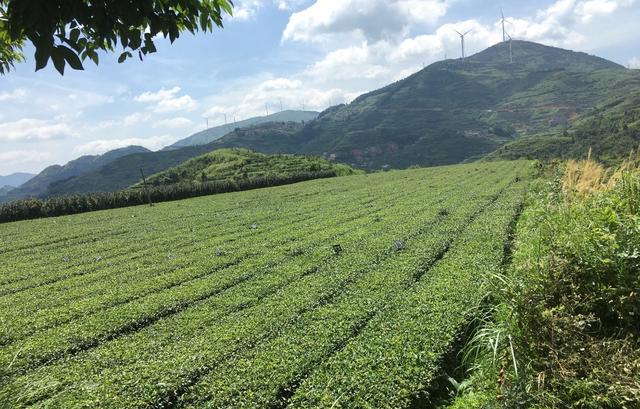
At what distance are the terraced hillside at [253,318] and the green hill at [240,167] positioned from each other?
79378mm

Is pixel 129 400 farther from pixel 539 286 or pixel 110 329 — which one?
pixel 539 286

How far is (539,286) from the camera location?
5934 millimetres

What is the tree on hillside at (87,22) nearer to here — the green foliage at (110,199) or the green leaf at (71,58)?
the green leaf at (71,58)

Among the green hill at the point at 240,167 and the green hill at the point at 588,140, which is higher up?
the green hill at the point at 240,167

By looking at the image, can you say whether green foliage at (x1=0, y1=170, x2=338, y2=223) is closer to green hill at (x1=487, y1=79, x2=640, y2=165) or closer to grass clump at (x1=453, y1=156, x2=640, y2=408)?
grass clump at (x1=453, y1=156, x2=640, y2=408)

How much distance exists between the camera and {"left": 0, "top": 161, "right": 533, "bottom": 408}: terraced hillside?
616 cm

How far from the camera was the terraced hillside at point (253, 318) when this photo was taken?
616 centimetres

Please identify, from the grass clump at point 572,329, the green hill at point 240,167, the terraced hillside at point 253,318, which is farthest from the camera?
the green hill at point 240,167

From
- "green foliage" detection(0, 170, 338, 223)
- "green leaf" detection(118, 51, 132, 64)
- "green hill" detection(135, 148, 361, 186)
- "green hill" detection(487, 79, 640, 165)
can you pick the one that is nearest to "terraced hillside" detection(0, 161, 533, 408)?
"green leaf" detection(118, 51, 132, 64)

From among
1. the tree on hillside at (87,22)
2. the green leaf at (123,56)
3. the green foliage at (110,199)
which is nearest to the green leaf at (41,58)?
the tree on hillside at (87,22)

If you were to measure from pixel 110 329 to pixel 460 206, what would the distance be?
18.2 meters

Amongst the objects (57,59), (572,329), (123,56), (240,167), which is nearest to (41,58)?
(57,59)

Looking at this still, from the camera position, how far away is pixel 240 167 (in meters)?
117

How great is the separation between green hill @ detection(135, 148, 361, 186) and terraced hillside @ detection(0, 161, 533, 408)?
79.4 metres
